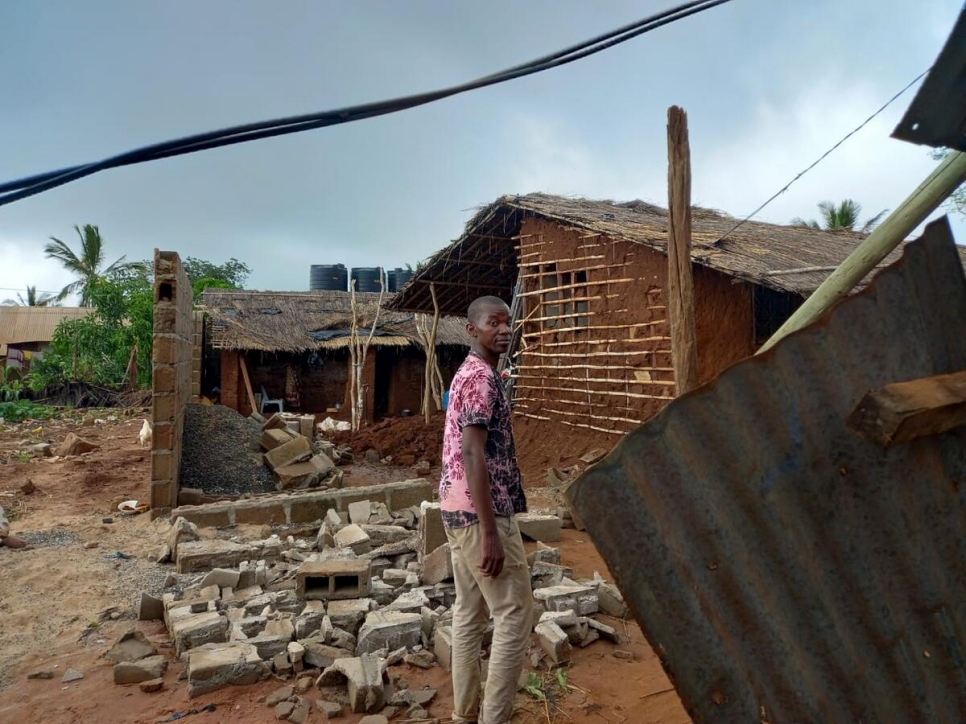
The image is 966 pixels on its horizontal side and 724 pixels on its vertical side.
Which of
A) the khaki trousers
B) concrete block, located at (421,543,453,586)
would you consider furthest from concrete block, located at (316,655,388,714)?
concrete block, located at (421,543,453,586)

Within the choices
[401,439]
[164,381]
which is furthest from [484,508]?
[401,439]

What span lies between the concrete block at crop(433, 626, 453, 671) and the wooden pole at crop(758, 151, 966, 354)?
2.72 meters

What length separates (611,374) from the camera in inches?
388

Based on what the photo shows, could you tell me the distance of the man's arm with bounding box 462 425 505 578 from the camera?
2574 mm

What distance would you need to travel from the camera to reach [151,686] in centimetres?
354

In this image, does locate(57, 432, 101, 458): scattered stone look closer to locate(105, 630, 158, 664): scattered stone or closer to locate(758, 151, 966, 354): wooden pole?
locate(105, 630, 158, 664): scattered stone

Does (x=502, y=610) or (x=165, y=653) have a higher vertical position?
(x=502, y=610)

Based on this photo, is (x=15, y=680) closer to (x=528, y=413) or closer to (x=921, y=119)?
(x=921, y=119)

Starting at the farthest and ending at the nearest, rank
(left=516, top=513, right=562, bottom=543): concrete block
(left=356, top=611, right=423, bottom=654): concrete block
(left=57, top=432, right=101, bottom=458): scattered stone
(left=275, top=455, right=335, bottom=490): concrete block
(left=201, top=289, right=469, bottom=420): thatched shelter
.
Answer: (left=201, top=289, right=469, bottom=420): thatched shelter, (left=57, top=432, right=101, bottom=458): scattered stone, (left=275, top=455, right=335, bottom=490): concrete block, (left=516, top=513, right=562, bottom=543): concrete block, (left=356, top=611, right=423, bottom=654): concrete block

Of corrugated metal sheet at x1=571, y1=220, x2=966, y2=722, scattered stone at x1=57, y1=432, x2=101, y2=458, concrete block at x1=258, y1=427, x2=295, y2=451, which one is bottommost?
scattered stone at x1=57, y1=432, x2=101, y2=458

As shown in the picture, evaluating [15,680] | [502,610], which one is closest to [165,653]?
[15,680]

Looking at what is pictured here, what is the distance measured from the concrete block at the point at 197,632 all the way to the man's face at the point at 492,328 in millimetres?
2682

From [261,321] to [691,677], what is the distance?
20.4 m

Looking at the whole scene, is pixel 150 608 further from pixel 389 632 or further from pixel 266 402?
pixel 266 402
